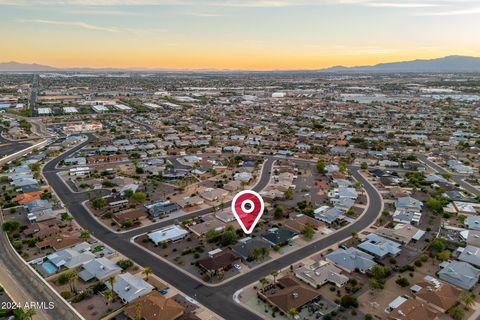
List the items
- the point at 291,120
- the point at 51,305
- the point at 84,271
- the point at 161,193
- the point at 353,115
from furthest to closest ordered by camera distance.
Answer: the point at 353,115
the point at 291,120
the point at 161,193
the point at 84,271
the point at 51,305

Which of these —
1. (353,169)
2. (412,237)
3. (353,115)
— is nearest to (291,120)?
(353,115)

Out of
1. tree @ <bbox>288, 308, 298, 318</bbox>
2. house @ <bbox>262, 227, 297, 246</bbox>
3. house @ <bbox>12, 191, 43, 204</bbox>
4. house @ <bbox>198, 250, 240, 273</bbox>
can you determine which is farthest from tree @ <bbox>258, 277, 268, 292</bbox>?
house @ <bbox>12, 191, 43, 204</bbox>

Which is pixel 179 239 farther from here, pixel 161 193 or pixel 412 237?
pixel 412 237

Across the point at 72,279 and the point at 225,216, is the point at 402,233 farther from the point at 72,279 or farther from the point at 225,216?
the point at 72,279

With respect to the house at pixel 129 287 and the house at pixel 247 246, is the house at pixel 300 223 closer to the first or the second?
the house at pixel 247 246

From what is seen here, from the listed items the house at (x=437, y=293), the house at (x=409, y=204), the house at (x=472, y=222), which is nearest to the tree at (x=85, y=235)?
the house at (x=437, y=293)

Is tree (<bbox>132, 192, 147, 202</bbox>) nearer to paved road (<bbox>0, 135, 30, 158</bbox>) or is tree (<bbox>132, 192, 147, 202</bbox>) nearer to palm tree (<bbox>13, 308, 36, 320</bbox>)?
palm tree (<bbox>13, 308, 36, 320</bbox>)

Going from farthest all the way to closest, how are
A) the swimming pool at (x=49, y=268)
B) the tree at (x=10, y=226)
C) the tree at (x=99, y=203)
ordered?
the tree at (x=99, y=203)
the tree at (x=10, y=226)
the swimming pool at (x=49, y=268)
